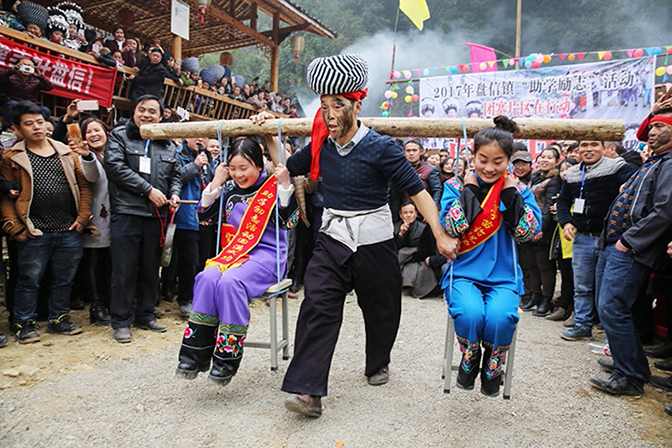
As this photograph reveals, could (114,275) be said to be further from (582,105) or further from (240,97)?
(582,105)

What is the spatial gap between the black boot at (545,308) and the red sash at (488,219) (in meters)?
3.11

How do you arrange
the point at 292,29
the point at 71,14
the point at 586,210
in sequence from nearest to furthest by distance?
the point at 586,210 → the point at 71,14 → the point at 292,29

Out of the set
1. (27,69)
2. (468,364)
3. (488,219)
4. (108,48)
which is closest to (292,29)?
(108,48)

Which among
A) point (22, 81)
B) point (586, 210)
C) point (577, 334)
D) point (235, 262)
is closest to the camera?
point (235, 262)


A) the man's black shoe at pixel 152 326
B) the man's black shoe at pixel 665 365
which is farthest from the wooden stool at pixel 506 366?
the man's black shoe at pixel 152 326

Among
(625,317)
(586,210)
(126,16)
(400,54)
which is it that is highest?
(400,54)

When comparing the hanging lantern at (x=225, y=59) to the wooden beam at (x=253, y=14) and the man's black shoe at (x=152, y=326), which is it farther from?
Answer: the man's black shoe at (x=152, y=326)

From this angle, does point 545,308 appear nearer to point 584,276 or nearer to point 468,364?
point 584,276

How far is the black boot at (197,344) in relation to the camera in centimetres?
280

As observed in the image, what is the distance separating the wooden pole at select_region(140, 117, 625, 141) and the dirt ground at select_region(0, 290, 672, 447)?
1743mm

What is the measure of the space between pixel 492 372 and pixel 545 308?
3.16 m

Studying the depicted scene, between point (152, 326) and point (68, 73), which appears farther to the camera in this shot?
point (68, 73)

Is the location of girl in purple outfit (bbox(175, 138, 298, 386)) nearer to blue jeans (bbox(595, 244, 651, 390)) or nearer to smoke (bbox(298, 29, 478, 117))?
blue jeans (bbox(595, 244, 651, 390))

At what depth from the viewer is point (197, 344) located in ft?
9.27
